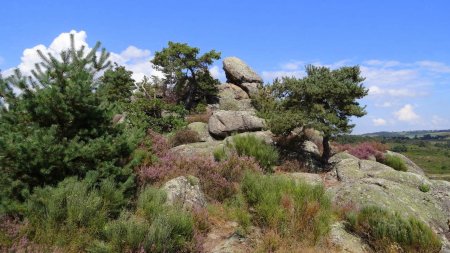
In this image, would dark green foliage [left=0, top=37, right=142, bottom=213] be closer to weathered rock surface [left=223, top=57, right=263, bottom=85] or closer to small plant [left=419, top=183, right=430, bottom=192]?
small plant [left=419, top=183, right=430, bottom=192]

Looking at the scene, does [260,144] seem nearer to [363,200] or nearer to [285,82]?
[285,82]

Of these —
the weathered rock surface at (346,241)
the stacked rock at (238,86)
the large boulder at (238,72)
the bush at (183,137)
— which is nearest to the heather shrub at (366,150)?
the stacked rock at (238,86)

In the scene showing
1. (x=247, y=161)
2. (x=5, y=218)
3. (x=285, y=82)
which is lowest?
(x=5, y=218)

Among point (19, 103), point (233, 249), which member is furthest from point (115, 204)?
point (19, 103)

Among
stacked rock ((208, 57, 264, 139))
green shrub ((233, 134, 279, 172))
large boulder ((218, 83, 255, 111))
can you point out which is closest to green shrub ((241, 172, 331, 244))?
green shrub ((233, 134, 279, 172))

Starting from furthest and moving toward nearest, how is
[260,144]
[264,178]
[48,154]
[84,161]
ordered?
[260,144]
[264,178]
[84,161]
[48,154]

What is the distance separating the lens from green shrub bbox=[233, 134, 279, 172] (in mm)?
14500

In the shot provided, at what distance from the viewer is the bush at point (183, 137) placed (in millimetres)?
19453

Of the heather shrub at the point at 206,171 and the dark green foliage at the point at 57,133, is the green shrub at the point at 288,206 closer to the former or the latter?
Result: the heather shrub at the point at 206,171

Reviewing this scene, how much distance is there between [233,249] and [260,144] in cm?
844

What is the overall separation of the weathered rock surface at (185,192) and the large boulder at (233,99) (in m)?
23.0

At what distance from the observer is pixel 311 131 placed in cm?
2369

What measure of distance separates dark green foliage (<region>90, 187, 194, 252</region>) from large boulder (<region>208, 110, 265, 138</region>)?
14170 millimetres

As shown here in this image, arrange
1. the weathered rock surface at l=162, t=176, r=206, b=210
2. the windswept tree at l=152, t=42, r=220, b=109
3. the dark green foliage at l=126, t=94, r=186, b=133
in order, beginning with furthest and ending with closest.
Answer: the windswept tree at l=152, t=42, r=220, b=109 → the dark green foliage at l=126, t=94, r=186, b=133 → the weathered rock surface at l=162, t=176, r=206, b=210
